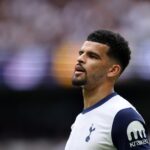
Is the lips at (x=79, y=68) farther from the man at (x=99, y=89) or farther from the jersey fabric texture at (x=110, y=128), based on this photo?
the jersey fabric texture at (x=110, y=128)

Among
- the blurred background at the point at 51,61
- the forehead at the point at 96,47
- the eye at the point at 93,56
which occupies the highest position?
the forehead at the point at 96,47

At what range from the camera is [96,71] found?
10.5 feet

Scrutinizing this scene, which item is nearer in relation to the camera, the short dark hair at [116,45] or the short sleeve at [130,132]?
the short sleeve at [130,132]

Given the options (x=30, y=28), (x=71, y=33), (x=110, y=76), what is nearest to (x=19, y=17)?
(x=30, y=28)

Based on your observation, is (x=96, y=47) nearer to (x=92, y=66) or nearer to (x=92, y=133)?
(x=92, y=66)

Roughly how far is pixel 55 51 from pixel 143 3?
1723 millimetres

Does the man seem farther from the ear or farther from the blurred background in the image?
the blurred background

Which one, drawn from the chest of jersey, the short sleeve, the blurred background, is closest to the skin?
the chest of jersey

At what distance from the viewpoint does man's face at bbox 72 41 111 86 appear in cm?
319

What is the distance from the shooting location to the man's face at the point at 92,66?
10.5 feet

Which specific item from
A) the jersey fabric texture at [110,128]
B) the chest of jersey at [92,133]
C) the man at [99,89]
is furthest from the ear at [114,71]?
the chest of jersey at [92,133]

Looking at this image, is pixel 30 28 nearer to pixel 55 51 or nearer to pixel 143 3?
pixel 55 51

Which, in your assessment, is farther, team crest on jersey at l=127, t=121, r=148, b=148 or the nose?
the nose

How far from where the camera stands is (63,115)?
9203 millimetres
